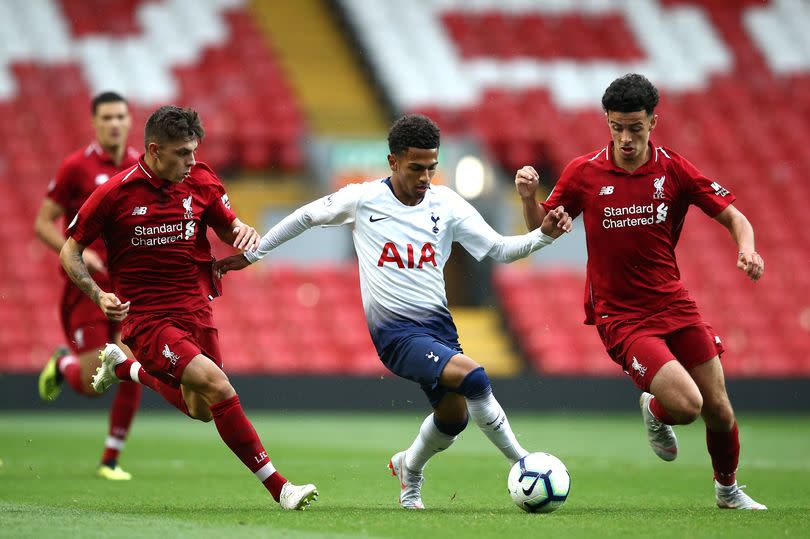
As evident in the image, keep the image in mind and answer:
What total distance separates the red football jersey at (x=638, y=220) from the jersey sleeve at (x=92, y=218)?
2677 millimetres

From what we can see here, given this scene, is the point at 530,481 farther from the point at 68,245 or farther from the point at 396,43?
the point at 396,43

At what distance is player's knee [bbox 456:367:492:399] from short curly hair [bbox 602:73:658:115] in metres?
1.70

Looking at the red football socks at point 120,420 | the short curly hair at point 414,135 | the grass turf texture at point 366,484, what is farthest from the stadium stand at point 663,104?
the short curly hair at point 414,135

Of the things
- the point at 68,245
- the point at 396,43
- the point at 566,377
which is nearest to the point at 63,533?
the point at 68,245

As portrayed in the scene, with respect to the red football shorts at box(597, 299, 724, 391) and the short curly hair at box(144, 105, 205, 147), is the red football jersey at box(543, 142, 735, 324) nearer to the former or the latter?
the red football shorts at box(597, 299, 724, 391)

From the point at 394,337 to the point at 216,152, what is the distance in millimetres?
13425

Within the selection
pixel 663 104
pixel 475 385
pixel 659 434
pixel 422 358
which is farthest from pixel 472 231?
pixel 663 104

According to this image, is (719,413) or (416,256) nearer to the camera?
(719,413)

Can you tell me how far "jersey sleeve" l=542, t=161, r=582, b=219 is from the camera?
7.53 meters

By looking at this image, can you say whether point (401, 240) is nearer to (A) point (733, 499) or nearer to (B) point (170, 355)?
(B) point (170, 355)

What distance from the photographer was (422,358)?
22.9 feet

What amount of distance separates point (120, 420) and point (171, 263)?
7.66ft

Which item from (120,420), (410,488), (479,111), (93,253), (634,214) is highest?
(479,111)

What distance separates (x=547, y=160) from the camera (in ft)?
71.4
